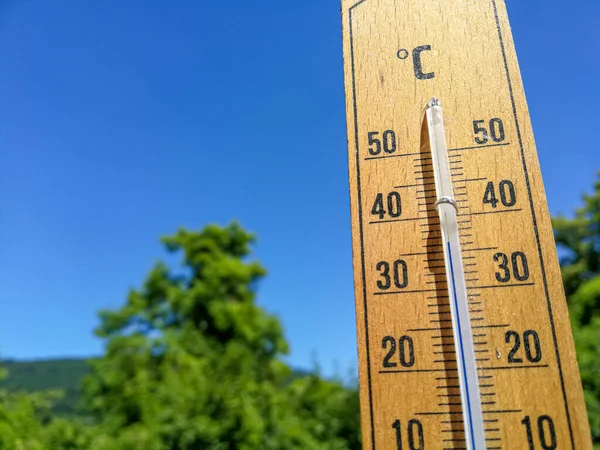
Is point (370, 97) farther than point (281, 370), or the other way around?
point (281, 370)

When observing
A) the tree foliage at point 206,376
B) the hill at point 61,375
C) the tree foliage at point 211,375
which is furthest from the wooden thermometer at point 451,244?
the hill at point 61,375

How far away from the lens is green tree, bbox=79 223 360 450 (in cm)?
773

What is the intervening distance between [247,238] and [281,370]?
4.36m

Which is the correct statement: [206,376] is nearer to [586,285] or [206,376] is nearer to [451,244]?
[586,285]

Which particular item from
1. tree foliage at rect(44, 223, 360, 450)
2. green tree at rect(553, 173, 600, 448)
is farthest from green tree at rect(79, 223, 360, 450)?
green tree at rect(553, 173, 600, 448)

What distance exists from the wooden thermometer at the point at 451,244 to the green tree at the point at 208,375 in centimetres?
715

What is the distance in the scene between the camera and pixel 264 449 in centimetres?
755

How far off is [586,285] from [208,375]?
7333mm

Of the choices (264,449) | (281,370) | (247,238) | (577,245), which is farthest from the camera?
(247,238)

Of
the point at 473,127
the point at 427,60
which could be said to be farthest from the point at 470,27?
the point at 473,127

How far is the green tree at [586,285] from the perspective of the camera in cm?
508

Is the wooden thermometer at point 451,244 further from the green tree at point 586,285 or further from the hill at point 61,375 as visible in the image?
the hill at point 61,375

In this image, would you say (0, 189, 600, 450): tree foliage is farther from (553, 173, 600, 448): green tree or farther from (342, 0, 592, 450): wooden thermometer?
(342, 0, 592, 450): wooden thermometer

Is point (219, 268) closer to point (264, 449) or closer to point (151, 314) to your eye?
point (151, 314)
